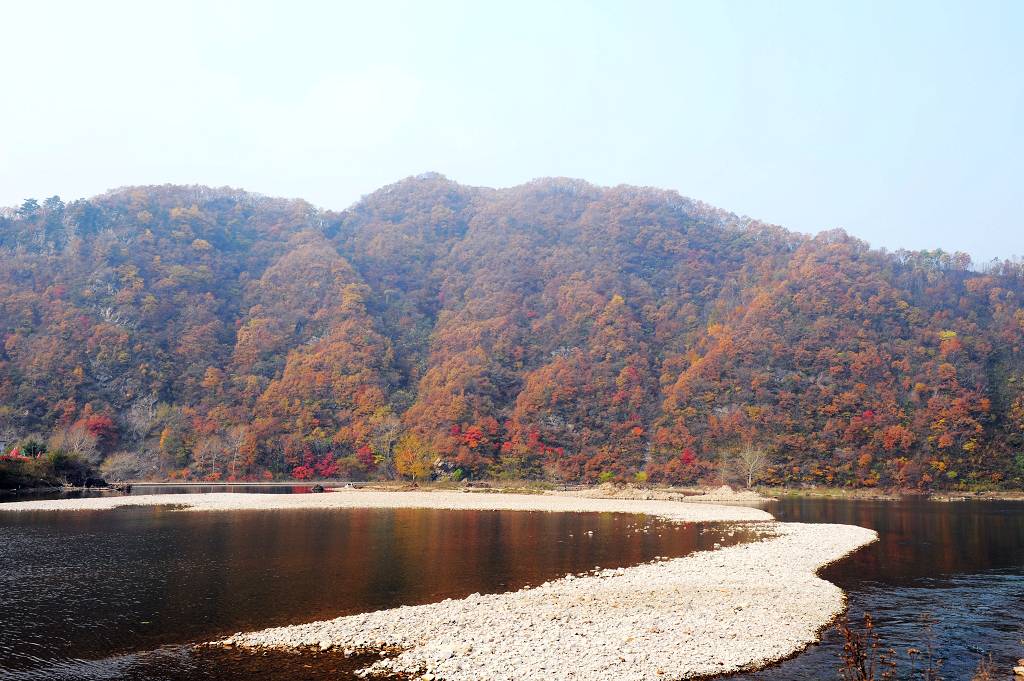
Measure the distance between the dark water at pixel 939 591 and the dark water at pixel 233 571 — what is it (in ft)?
29.1

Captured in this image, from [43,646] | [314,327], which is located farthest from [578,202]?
[43,646]

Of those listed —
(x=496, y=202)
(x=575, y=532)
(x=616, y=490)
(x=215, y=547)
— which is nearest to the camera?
(x=215, y=547)

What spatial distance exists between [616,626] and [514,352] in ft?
327

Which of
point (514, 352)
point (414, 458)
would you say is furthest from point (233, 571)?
point (514, 352)

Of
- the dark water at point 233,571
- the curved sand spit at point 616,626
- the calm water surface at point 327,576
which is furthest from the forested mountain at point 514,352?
the curved sand spit at point 616,626

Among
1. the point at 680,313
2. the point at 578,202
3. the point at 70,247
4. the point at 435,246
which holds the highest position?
the point at 578,202

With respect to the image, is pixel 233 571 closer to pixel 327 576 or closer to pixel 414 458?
pixel 327 576

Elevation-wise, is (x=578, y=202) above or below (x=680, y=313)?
above

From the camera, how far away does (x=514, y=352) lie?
117 metres

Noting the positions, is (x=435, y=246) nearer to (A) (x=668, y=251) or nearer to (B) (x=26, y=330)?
(A) (x=668, y=251)

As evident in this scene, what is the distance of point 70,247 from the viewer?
135 meters

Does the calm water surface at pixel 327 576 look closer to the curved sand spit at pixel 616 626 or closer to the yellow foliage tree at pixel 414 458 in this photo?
the curved sand spit at pixel 616 626

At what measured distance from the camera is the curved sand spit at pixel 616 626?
14.9 metres

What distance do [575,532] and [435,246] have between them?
143 m
